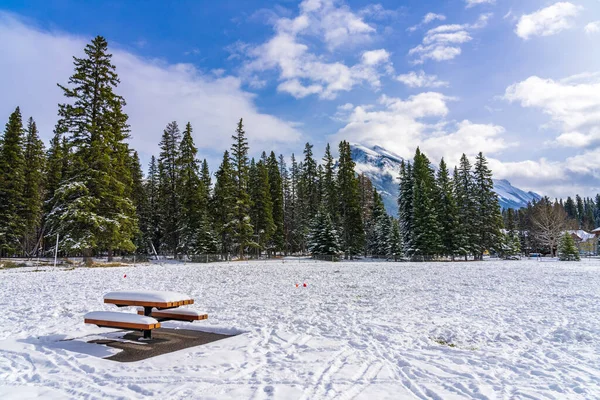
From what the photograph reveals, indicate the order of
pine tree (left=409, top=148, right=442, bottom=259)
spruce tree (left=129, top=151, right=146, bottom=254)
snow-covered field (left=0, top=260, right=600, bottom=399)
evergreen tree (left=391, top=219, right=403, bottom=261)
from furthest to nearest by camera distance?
evergreen tree (left=391, top=219, right=403, bottom=261)
pine tree (left=409, top=148, right=442, bottom=259)
spruce tree (left=129, top=151, right=146, bottom=254)
snow-covered field (left=0, top=260, right=600, bottom=399)

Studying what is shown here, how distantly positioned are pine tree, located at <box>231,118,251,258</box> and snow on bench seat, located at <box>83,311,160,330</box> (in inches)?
1537

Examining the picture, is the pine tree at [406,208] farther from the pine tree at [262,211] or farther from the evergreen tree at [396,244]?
the pine tree at [262,211]

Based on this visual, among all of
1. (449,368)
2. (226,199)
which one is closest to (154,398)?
(449,368)

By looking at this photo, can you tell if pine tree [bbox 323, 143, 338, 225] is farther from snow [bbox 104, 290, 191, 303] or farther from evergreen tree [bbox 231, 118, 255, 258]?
snow [bbox 104, 290, 191, 303]

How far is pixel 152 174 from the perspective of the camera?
58.7m

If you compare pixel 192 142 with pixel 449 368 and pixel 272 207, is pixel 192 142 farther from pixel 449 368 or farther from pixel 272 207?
pixel 449 368

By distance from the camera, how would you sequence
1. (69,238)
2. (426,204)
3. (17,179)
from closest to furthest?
1. (69,238)
2. (17,179)
3. (426,204)

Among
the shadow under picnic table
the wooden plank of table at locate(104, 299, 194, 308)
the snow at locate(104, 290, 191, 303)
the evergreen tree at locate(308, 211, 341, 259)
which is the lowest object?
the shadow under picnic table

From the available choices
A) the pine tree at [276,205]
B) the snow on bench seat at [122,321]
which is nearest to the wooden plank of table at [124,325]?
the snow on bench seat at [122,321]

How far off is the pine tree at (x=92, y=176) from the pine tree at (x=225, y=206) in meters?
15.5

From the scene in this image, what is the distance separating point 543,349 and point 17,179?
141 ft

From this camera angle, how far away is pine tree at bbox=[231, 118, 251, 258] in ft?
150

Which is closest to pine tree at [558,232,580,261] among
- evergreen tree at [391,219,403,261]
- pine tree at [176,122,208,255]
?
evergreen tree at [391,219,403,261]

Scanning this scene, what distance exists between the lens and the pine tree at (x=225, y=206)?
4638 centimetres
